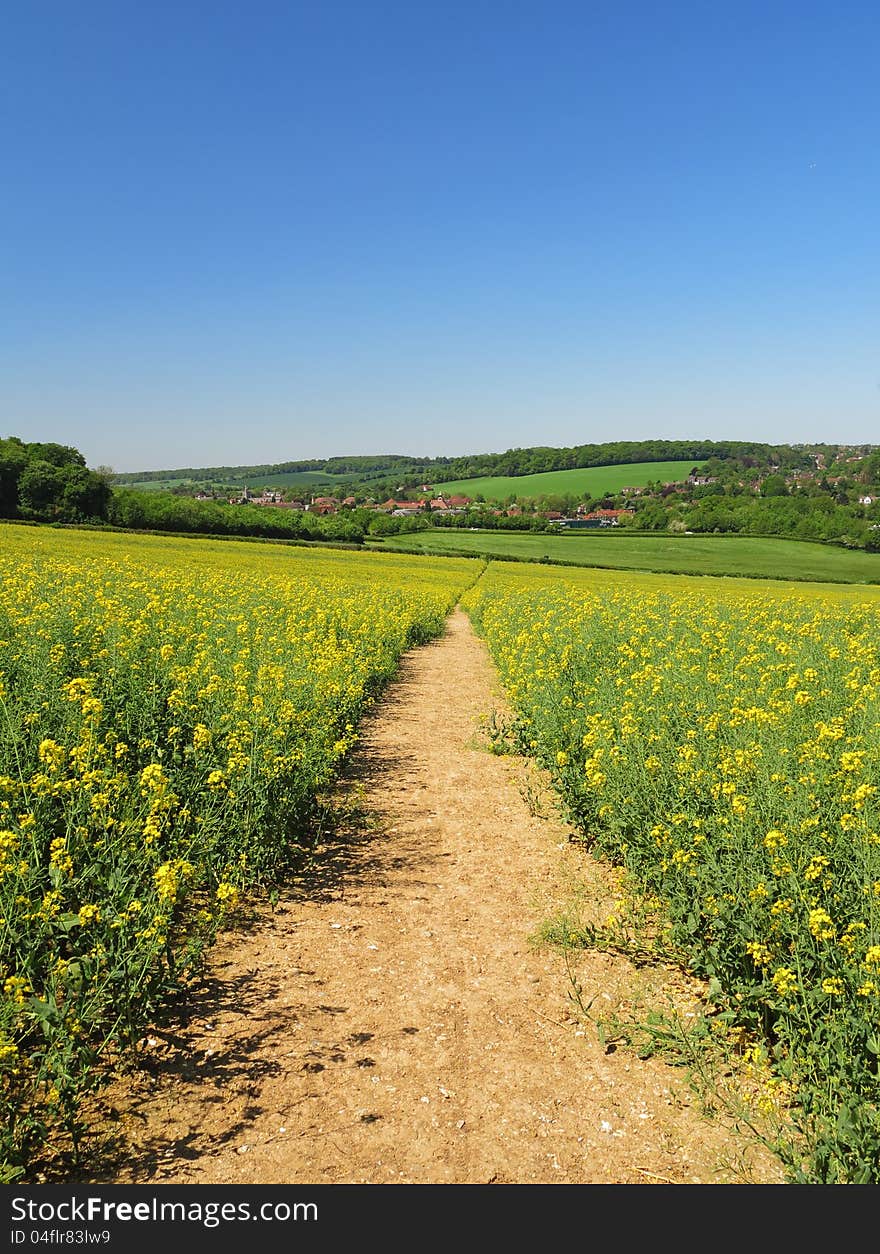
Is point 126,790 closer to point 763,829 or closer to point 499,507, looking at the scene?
point 763,829

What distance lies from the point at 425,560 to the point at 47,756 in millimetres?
58544

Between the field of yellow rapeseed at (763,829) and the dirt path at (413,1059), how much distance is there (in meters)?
0.56

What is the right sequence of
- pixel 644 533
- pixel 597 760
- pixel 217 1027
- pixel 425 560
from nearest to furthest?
pixel 217 1027 → pixel 597 760 → pixel 425 560 → pixel 644 533

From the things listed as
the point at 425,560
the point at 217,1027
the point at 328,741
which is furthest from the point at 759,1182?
the point at 425,560

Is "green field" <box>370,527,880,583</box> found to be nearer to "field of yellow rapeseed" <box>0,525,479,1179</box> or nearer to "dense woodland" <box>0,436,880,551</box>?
"dense woodland" <box>0,436,880,551</box>

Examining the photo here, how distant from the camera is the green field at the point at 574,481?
162m

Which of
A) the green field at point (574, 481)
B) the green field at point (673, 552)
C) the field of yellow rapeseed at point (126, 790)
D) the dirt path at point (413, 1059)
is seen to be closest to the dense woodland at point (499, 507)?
Result: the green field at point (574, 481)

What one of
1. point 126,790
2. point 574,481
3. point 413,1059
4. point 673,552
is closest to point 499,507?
point 574,481

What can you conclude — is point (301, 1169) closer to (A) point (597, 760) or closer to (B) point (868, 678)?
(A) point (597, 760)

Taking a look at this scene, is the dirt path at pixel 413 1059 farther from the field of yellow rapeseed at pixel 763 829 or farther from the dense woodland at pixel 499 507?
the dense woodland at pixel 499 507

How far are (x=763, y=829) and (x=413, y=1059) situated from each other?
2946mm

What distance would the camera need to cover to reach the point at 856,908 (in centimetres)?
457

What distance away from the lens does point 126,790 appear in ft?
20.4

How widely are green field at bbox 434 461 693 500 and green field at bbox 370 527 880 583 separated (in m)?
56.4
